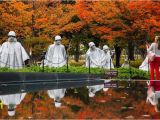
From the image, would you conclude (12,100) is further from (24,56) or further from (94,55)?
(94,55)

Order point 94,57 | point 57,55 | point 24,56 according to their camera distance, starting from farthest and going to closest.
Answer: point 94,57 → point 57,55 → point 24,56

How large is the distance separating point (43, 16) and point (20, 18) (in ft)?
7.23

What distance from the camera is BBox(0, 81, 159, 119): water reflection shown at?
9.73m

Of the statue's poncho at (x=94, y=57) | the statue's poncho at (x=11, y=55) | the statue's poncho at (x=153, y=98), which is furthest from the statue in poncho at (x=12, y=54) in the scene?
the statue's poncho at (x=153, y=98)

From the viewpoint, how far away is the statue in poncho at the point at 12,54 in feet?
75.7

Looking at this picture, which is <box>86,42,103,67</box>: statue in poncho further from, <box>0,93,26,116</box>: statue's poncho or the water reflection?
<box>0,93,26,116</box>: statue's poncho

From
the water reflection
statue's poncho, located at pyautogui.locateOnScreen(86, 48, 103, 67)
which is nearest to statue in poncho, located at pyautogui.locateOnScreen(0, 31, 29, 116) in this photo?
statue's poncho, located at pyautogui.locateOnScreen(86, 48, 103, 67)

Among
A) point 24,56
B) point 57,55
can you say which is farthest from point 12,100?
point 57,55

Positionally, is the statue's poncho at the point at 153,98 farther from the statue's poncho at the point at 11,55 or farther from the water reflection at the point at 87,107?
the statue's poncho at the point at 11,55

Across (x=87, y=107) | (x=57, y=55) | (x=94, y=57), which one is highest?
(x=57, y=55)

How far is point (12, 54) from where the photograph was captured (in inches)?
910

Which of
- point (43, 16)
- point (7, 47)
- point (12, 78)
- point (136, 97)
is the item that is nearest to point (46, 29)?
point (43, 16)

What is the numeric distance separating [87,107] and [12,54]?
1252 centimetres

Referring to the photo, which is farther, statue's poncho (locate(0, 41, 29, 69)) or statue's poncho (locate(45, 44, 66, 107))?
statue's poncho (locate(45, 44, 66, 107))
